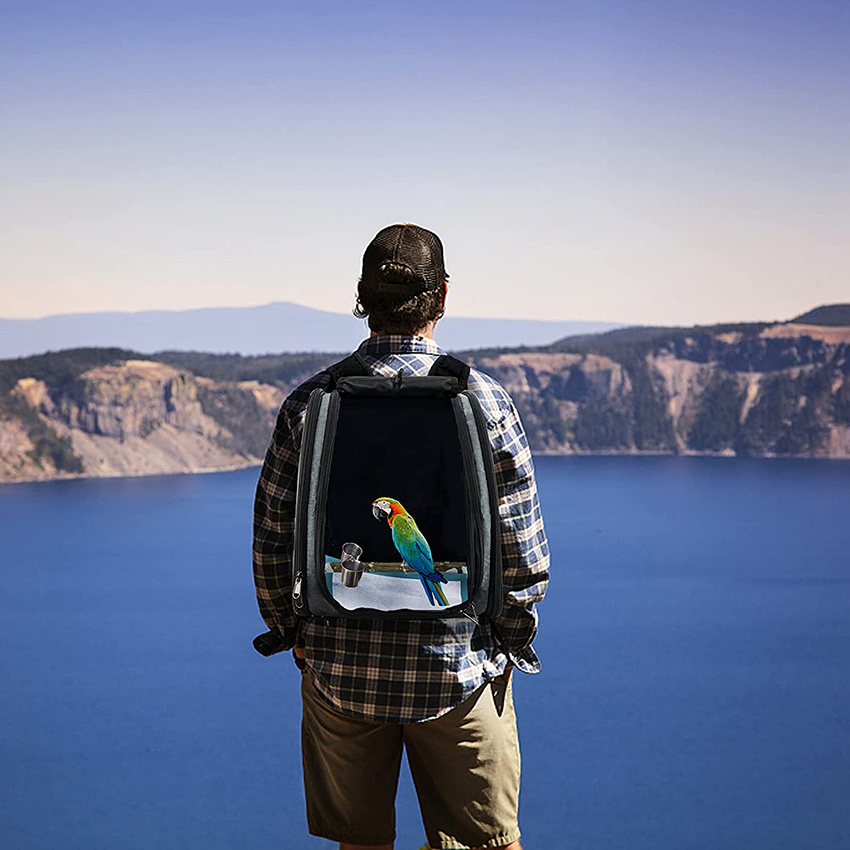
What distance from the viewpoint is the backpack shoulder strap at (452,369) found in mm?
2301

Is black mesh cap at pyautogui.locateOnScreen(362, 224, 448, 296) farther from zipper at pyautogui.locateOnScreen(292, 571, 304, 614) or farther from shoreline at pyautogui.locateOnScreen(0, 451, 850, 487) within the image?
shoreline at pyautogui.locateOnScreen(0, 451, 850, 487)

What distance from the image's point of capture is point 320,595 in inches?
92.4

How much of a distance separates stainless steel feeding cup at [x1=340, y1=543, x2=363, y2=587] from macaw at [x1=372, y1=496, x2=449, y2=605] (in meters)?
0.07

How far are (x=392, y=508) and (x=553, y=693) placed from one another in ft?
123

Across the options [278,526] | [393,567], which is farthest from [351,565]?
[278,526]

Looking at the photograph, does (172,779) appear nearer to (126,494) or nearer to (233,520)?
(233,520)

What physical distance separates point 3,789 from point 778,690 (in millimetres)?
22600

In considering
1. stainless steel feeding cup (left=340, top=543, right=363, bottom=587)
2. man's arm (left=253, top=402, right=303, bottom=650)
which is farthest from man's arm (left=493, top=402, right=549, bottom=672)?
man's arm (left=253, top=402, right=303, bottom=650)

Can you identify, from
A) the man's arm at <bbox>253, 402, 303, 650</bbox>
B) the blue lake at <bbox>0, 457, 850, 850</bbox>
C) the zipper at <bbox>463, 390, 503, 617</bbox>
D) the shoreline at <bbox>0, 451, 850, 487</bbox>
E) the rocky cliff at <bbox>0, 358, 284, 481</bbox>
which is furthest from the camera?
the rocky cliff at <bbox>0, 358, 284, 481</bbox>

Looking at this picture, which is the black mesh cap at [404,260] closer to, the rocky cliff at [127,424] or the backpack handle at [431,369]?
the backpack handle at [431,369]

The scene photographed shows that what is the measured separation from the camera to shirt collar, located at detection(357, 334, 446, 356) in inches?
95.4

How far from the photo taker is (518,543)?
7.68 feet

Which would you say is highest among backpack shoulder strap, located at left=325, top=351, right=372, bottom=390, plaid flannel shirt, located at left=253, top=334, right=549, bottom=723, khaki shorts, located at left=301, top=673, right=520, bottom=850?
backpack shoulder strap, located at left=325, top=351, right=372, bottom=390

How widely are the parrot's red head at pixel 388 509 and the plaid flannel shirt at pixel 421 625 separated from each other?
0.57ft
